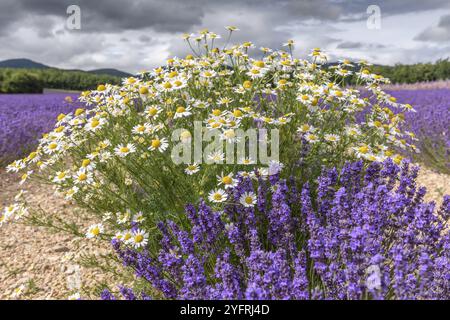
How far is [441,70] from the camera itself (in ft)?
75.3

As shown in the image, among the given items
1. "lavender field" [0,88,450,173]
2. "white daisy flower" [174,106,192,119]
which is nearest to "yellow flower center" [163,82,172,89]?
"white daisy flower" [174,106,192,119]

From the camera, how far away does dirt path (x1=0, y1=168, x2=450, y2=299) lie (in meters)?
3.40

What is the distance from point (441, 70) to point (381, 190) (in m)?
23.9

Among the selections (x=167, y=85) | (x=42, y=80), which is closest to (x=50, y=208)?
(x=167, y=85)

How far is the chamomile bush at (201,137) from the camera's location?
2740 millimetres

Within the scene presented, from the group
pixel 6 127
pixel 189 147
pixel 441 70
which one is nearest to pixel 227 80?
pixel 189 147

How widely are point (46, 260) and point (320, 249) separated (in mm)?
2800

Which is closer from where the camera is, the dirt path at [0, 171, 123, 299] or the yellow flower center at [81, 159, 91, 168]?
the yellow flower center at [81, 159, 91, 168]

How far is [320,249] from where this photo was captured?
6.63 ft

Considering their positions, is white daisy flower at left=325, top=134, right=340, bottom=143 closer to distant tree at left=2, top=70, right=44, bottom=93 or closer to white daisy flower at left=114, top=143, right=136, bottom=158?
white daisy flower at left=114, top=143, right=136, bottom=158

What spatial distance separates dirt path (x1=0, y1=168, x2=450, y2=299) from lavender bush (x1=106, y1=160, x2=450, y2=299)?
1029mm

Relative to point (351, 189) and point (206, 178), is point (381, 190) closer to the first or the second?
point (351, 189)

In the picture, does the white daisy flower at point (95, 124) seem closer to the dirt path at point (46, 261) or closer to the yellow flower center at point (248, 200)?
the dirt path at point (46, 261)

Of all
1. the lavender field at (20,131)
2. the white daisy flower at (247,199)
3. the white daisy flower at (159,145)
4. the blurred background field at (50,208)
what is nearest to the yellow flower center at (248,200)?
the white daisy flower at (247,199)
